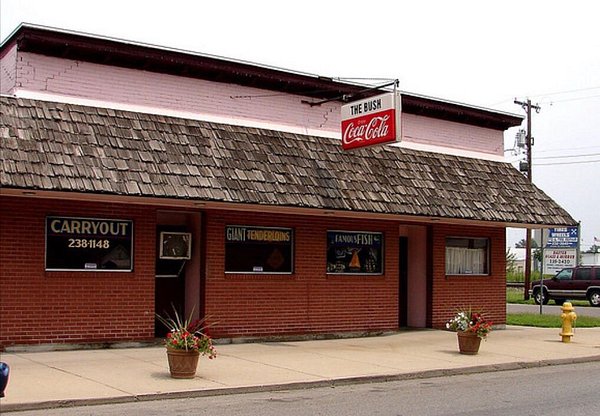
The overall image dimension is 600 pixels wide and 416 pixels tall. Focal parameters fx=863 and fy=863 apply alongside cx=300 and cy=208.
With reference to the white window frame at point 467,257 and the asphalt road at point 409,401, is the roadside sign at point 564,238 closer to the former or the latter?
the white window frame at point 467,257

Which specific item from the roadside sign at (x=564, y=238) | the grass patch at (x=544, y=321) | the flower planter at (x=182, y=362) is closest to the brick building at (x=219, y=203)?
the grass patch at (x=544, y=321)

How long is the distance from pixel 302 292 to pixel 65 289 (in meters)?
5.03

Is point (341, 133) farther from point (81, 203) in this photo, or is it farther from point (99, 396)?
point (99, 396)

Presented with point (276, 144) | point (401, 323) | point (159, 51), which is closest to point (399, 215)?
point (276, 144)

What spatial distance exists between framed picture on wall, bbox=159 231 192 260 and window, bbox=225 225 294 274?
0.77 metres

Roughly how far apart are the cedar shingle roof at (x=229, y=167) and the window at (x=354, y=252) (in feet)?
4.56

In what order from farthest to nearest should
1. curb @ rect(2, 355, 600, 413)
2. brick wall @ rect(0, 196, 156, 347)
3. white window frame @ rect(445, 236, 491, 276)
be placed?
white window frame @ rect(445, 236, 491, 276) < brick wall @ rect(0, 196, 156, 347) < curb @ rect(2, 355, 600, 413)

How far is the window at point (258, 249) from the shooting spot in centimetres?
1694

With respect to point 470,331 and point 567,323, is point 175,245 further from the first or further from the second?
point 567,323

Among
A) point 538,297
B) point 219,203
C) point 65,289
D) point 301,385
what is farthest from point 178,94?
point 538,297

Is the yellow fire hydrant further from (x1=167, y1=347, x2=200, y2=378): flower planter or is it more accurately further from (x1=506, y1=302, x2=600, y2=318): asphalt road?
(x1=506, y1=302, x2=600, y2=318): asphalt road

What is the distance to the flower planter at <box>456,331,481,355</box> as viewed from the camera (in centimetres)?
1572

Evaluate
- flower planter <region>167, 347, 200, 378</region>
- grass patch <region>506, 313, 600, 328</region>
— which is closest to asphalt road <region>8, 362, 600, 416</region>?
flower planter <region>167, 347, 200, 378</region>

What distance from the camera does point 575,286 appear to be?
3925cm
